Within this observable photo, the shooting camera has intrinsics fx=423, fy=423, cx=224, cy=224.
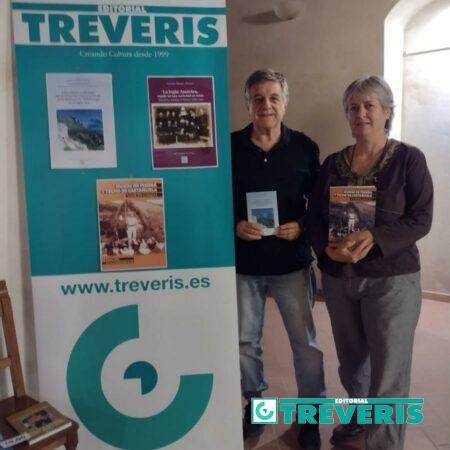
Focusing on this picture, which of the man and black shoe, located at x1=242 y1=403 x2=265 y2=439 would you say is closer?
the man

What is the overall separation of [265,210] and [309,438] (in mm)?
1070

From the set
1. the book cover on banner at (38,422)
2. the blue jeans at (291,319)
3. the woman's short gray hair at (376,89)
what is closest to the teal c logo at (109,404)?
the book cover on banner at (38,422)

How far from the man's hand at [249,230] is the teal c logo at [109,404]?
1.74 ft

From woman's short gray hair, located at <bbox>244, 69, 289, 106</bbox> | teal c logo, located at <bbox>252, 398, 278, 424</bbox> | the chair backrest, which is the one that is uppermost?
woman's short gray hair, located at <bbox>244, 69, 289, 106</bbox>

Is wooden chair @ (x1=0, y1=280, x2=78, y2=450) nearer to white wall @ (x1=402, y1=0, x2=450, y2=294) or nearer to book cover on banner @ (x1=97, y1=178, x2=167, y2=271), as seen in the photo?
book cover on banner @ (x1=97, y1=178, x2=167, y2=271)

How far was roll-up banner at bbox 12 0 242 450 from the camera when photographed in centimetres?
143

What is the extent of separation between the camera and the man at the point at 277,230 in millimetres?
1773

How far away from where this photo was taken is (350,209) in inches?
63.2

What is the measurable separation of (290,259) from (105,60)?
1060 mm

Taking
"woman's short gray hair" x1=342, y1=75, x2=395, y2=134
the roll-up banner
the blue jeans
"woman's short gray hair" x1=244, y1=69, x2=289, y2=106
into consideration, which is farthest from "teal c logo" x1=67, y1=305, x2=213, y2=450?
"woman's short gray hair" x1=342, y1=75, x2=395, y2=134

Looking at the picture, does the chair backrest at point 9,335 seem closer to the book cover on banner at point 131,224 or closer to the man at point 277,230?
the book cover on banner at point 131,224

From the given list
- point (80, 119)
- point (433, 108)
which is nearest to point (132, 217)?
point (80, 119)

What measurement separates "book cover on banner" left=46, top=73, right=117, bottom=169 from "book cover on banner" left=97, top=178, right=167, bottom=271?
0.11 meters

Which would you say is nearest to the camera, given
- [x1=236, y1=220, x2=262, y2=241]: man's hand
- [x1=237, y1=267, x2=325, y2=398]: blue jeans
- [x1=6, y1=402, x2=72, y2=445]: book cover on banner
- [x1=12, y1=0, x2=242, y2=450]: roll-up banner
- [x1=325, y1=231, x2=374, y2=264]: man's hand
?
[x1=6, y1=402, x2=72, y2=445]: book cover on banner
